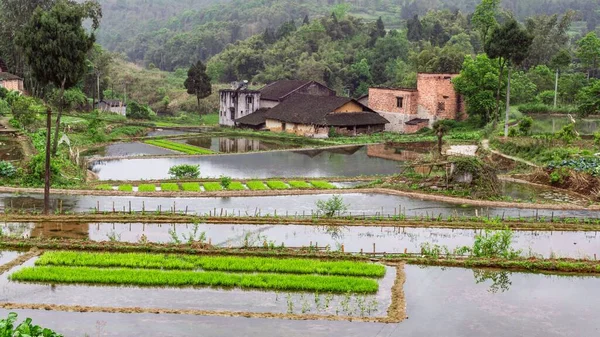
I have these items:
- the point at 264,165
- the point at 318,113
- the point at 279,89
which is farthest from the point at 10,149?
the point at 279,89

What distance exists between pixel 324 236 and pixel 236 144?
28456 mm

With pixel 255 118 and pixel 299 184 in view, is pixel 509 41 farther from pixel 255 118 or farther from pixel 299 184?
pixel 255 118

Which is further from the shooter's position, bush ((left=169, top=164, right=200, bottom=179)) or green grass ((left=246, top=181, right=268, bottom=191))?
bush ((left=169, top=164, right=200, bottom=179))

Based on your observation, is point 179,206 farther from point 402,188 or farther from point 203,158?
point 203,158

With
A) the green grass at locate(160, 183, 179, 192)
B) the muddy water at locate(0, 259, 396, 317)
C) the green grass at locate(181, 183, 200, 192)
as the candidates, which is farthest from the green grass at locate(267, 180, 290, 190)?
the muddy water at locate(0, 259, 396, 317)

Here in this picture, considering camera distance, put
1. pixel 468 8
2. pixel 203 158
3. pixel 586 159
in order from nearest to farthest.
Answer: pixel 586 159
pixel 203 158
pixel 468 8

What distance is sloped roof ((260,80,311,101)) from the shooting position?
218 ft

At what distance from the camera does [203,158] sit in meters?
45.2

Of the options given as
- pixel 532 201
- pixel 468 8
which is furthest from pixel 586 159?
pixel 468 8

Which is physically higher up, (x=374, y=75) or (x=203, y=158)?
(x=374, y=75)

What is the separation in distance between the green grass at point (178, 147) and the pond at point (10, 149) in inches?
413

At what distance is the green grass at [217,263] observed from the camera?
21.6 m

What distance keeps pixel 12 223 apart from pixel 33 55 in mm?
10613

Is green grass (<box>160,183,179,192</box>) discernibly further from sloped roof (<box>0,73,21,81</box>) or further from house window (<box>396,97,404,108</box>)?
house window (<box>396,97,404,108</box>)
